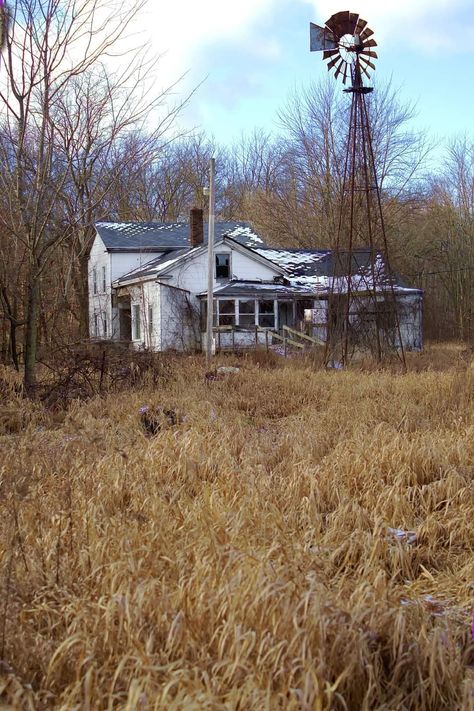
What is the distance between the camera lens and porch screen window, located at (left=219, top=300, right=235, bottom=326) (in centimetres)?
2628

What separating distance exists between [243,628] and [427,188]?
3878cm

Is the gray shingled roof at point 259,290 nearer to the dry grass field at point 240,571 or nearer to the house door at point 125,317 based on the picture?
the house door at point 125,317

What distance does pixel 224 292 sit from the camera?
2588 cm

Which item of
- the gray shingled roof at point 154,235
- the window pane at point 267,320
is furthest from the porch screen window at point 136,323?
the window pane at point 267,320

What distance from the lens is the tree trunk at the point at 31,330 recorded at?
926 centimetres

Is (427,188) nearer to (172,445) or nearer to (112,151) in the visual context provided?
(112,151)

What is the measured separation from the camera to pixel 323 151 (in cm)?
3766

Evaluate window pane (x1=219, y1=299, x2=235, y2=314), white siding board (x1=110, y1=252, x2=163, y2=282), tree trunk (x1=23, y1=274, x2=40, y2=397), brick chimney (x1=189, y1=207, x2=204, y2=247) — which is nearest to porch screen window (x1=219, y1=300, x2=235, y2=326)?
window pane (x1=219, y1=299, x2=235, y2=314)

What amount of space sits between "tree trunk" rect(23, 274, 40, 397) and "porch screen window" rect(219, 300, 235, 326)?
16727 millimetres

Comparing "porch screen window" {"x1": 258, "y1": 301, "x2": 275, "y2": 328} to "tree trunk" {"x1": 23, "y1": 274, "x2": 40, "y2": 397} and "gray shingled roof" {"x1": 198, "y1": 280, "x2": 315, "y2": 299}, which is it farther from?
"tree trunk" {"x1": 23, "y1": 274, "x2": 40, "y2": 397}

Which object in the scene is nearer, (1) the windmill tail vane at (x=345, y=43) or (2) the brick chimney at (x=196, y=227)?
(1) the windmill tail vane at (x=345, y=43)

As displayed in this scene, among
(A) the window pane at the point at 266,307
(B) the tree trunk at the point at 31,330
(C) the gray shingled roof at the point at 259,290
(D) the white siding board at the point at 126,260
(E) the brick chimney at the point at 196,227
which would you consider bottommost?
(B) the tree trunk at the point at 31,330

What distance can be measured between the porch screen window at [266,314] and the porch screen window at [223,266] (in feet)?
6.13

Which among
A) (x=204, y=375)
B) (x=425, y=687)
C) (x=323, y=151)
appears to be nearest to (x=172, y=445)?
(x=425, y=687)
